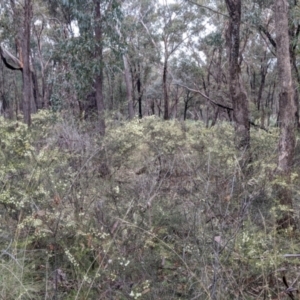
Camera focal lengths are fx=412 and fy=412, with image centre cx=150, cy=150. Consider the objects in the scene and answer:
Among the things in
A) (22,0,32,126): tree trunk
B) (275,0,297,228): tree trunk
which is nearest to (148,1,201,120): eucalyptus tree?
(22,0,32,126): tree trunk

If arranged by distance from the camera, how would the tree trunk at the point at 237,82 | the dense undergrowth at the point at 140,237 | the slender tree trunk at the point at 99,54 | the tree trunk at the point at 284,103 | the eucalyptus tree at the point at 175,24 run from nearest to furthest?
the dense undergrowth at the point at 140,237 → the tree trunk at the point at 284,103 → the tree trunk at the point at 237,82 → the slender tree trunk at the point at 99,54 → the eucalyptus tree at the point at 175,24

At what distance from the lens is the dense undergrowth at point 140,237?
2.73 meters

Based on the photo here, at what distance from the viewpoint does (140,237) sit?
3.30m

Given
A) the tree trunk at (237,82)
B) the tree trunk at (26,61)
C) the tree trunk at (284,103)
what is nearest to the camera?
the tree trunk at (284,103)

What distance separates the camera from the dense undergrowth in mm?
2727

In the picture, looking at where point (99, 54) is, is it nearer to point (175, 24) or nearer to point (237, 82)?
point (237, 82)

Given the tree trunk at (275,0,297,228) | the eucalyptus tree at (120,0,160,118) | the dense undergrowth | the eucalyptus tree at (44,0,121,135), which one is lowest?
the dense undergrowth

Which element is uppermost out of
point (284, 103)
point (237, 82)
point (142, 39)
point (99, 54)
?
point (142, 39)

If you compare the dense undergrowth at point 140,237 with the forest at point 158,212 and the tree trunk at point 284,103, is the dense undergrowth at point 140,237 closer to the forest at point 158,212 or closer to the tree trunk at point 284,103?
the forest at point 158,212

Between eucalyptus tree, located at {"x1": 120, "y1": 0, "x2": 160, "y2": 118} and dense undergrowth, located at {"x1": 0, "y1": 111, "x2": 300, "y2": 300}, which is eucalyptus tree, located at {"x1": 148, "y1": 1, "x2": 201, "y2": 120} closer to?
eucalyptus tree, located at {"x1": 120, "y1": 0, "x2": 160, "y2": 118}

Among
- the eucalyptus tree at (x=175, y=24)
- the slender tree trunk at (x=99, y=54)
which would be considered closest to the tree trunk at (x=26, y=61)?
the slender tree trunk at (x=99, y=54)

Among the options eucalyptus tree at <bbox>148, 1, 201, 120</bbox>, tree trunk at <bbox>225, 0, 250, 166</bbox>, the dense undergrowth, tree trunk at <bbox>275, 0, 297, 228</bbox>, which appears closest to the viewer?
the dense undergrowth

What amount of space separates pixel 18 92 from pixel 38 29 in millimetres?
8398

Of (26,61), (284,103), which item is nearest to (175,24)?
(26,61)
